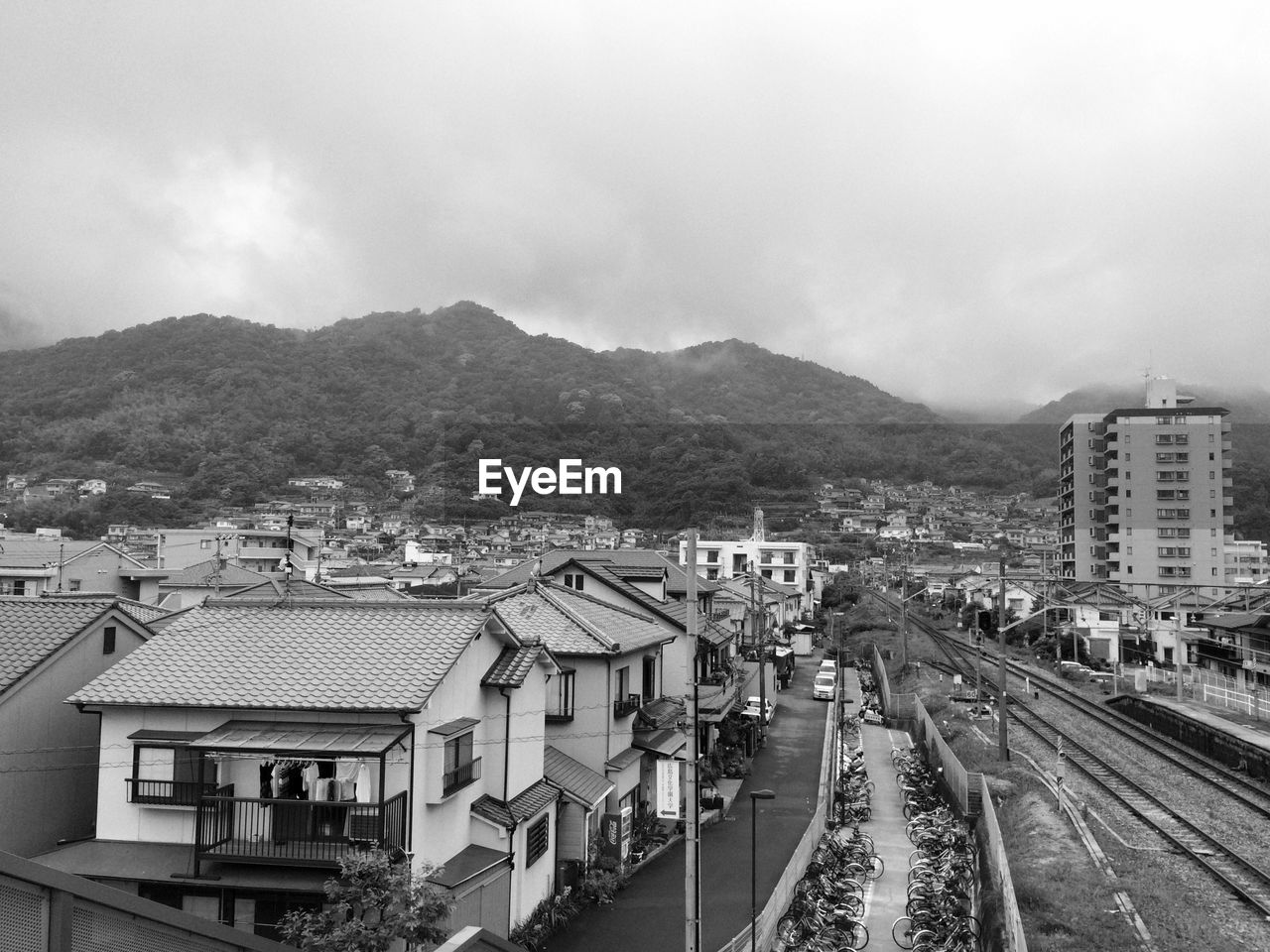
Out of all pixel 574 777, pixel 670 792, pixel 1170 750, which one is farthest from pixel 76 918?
pixel 1170 750

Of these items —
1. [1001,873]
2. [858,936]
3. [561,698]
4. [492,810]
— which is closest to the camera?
[1001,873]

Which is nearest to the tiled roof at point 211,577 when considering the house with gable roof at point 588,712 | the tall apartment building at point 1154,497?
the house with gable roof at point 588,712

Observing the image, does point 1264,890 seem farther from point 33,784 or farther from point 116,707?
point 33,784

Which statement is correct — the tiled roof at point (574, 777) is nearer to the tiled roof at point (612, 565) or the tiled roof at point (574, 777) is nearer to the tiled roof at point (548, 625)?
the tiled roof at point (548, 625)

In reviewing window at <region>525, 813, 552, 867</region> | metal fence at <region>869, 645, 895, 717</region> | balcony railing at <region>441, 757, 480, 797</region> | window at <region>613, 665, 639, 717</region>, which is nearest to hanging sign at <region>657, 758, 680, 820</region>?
window at <region>613, 665, 639, 717</region>

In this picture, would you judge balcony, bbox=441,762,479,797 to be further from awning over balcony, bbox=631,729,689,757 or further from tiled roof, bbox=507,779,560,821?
awning over balcony, bbox=631,729,689,757

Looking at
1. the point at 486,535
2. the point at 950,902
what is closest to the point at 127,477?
the point at 486,535

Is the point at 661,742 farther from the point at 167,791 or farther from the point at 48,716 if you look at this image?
the point at 48,716

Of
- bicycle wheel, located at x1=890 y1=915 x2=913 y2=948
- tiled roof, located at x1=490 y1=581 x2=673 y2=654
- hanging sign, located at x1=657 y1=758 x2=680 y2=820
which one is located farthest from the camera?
tiled roof, located at x1=490 y1=581 x2=673 y2=654
